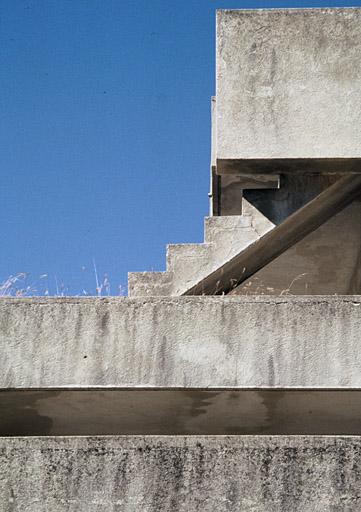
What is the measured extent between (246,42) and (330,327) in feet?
6.55

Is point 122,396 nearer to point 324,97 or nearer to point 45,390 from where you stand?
point 45,390

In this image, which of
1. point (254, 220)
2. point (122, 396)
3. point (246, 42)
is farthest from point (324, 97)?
point (122, 396)

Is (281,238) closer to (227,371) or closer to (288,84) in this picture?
(288,84)

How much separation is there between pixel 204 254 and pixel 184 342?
2028 mm

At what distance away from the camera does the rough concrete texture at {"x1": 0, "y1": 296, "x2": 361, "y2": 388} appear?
19.5 feet

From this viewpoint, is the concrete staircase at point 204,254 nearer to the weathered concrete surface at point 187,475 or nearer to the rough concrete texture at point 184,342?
the rough concrete texture at point 184,342

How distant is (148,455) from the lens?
5.57 m

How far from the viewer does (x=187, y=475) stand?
554cm

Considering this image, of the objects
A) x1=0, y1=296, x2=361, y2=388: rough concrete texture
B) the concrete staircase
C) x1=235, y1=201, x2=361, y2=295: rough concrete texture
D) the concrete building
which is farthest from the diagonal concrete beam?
x1=0, y1=296, x2=361, y2=388: rough concrete texture

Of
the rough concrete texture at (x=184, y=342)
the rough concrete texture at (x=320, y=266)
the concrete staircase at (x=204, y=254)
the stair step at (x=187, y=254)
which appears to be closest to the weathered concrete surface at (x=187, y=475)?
the rough concrete texture at (x=184, y=342)

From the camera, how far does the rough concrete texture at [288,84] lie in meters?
6.86

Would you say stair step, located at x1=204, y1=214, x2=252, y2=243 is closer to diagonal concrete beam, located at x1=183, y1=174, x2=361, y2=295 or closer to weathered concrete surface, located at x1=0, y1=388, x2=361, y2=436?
diagonal concrete beam, located at x1=183, y1=174, x2=361, y2=295

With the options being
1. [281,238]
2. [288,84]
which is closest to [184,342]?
[288,84]

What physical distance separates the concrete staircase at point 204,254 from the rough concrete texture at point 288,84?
114cm
